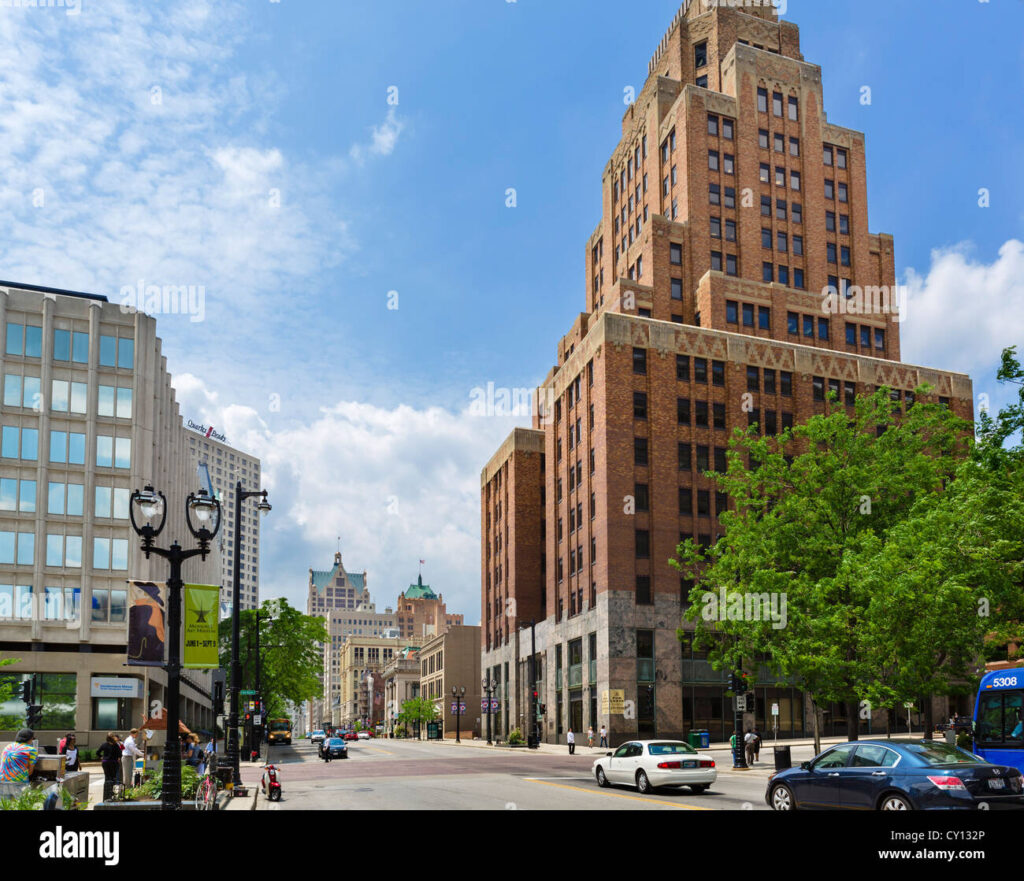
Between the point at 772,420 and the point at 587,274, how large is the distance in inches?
1234

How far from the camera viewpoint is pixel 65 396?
6550 centimetres

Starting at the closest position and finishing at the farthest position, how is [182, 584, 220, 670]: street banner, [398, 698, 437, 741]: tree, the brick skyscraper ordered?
1. [182, 584, 220, 670]: street banner
2. the brick skyscraper
3. [398, 698, 437, 741]: tree

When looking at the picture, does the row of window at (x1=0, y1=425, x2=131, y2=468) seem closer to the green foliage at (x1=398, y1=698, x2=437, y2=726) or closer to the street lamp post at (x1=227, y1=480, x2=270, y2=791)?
the street lamp post at (x1=227, y1=480, x2=270, y2=791)

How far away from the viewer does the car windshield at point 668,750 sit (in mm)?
25505

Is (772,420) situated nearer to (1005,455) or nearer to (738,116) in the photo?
(738,116)

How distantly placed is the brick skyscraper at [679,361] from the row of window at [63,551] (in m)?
32.9

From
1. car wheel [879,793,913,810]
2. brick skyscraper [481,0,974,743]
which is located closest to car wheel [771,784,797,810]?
car wheel [879,793,913,810]

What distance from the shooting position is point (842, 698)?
35906 millimetres

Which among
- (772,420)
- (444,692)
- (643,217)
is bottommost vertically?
(444,692)

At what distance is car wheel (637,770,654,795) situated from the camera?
2520cm

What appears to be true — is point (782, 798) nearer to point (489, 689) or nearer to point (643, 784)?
point (643, 784)

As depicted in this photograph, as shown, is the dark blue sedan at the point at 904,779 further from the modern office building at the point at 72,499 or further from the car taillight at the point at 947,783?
the modern office building at the point at 72,499

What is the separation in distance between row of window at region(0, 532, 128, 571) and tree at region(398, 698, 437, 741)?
Result: 258ft
